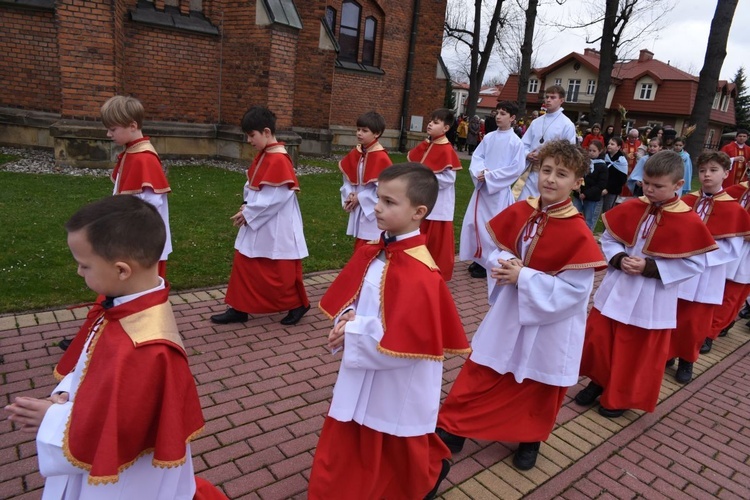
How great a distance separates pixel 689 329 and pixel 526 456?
262 centimetres

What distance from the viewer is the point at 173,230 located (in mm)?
8070

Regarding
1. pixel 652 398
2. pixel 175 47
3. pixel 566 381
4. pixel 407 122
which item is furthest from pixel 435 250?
pixel 407 122

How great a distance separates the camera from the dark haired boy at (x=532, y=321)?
11.0 feet

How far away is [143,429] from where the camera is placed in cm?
199

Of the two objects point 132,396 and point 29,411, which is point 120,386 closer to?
point 132,396

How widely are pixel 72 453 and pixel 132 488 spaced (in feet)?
1.01

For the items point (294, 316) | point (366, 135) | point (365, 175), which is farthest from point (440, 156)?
point (294, 316)

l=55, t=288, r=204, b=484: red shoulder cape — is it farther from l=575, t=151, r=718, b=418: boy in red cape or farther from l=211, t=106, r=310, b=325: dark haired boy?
l=575, t=151, r=718, b=418: boy in red cape

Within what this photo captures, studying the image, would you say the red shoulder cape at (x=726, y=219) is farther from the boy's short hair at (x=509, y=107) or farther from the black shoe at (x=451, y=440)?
the black shoe at (x=451, y=440)

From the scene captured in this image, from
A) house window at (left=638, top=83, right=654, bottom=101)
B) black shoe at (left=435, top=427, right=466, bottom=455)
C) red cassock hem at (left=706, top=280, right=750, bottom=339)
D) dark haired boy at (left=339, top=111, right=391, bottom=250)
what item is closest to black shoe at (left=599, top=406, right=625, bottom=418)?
black shoe at (left=435, top=427, right=466, bottom=455)

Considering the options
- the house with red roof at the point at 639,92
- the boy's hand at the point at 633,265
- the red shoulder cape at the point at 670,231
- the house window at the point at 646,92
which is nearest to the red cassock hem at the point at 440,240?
the red shoulder cape at the point at 670,231

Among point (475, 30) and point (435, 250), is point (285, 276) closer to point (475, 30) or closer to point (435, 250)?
point (435, 250)

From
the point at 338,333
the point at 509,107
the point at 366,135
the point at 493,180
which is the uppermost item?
the point at 509,107

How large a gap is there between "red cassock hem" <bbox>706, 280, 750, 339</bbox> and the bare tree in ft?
44.8
